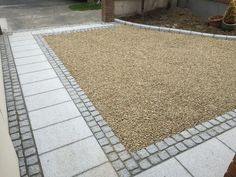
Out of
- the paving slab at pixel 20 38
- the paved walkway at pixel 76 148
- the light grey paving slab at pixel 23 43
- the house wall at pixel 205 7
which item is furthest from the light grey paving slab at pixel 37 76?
the house wall at pixel 205 7


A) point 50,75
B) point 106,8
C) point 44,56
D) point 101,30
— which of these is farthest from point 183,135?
point 106,8

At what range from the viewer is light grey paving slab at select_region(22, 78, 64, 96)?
4734mm

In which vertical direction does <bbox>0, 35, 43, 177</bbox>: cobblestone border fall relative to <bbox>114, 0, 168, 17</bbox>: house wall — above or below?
below

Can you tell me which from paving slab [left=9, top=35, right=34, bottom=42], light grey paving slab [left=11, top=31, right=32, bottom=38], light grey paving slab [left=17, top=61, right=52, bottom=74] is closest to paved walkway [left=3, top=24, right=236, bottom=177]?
light grey paving slab [left=17, top=61, right=52, bottom=74]

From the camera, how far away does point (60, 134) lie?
358 centimetres

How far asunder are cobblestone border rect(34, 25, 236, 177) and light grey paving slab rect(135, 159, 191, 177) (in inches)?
2.6

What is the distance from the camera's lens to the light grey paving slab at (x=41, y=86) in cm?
473

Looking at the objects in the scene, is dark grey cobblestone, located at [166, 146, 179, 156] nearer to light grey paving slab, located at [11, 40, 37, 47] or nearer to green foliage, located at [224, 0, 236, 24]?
light grey paving slab, located at [11, 40, 37, 47]

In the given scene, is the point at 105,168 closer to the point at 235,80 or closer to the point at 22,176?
the point at 22,176

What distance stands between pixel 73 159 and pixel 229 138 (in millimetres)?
2395

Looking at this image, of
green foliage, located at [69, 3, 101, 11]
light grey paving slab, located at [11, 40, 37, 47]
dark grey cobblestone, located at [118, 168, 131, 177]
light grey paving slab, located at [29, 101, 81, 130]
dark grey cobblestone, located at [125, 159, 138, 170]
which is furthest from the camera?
green foliage, located at [69, 3, 101, 11]

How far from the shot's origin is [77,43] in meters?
7.34

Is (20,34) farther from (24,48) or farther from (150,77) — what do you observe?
(150,77)

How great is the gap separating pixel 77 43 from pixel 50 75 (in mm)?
2298
